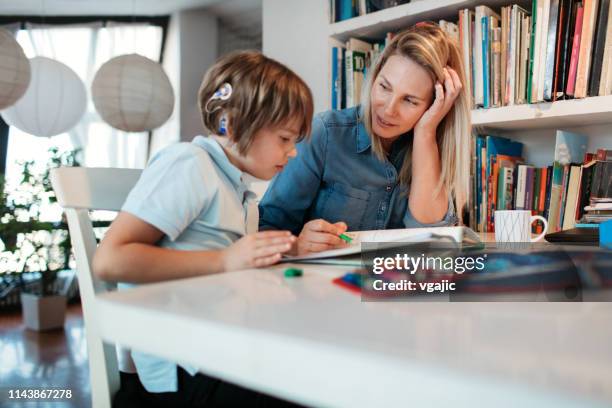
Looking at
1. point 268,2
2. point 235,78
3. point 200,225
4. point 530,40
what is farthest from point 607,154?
point 268,2

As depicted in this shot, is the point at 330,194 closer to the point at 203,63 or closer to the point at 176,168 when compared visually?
the point at 176,168

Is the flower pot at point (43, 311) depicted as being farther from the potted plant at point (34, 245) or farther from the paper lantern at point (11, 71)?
the paper lantern at point (11, 71)

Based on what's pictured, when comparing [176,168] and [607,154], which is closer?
[176,168]

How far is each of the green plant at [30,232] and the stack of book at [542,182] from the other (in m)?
3.44

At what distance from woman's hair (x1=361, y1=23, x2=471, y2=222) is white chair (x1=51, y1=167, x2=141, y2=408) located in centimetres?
78

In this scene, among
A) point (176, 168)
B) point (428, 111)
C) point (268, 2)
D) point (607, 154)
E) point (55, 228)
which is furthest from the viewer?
point (55, 228)

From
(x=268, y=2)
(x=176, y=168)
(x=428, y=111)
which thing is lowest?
(x=176, y=168)

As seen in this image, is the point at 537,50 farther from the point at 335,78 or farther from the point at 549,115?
the point at 335,78

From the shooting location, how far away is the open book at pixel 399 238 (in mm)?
706

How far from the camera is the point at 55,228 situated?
4355 mm

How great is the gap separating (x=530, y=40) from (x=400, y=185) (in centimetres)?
71

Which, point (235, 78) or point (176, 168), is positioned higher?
point (235, 78)
